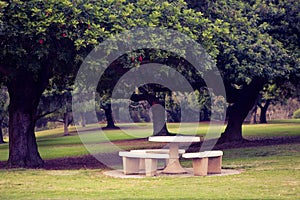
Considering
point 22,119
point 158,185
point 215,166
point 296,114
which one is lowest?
point 158,185

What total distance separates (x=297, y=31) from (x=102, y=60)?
10959mm

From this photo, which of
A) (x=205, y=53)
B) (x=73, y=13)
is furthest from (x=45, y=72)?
(x=205, y=53)

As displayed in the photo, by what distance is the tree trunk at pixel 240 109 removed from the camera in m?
29.5

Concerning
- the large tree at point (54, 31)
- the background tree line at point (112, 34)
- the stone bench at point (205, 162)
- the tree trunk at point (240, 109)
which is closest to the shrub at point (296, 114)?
the tree trunk at point (240, 109)

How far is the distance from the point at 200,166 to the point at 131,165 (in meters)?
2.14

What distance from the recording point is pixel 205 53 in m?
19.2

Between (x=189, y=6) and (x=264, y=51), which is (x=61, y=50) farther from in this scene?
(x=264, y=51)

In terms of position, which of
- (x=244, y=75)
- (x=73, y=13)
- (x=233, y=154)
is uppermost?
(x=73, y=13)

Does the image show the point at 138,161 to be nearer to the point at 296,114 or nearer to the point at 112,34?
the point at 112,34

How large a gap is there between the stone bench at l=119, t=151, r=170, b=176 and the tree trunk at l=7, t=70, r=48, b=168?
5.40 metres

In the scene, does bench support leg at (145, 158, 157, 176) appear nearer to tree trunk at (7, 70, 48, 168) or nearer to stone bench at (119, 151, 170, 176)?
stone bench at (119, 151, 170, 176)

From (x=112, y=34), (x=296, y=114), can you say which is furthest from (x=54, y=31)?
(x=296, y=114)

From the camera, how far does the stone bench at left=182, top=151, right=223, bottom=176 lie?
15.8 metres

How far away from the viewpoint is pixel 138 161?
55.5ft
